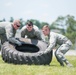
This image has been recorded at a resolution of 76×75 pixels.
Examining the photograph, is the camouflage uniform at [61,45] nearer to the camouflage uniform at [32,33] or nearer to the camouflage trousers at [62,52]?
the camouflage trousers at [62,52]

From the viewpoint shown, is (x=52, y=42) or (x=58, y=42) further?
(x=58, y=42)

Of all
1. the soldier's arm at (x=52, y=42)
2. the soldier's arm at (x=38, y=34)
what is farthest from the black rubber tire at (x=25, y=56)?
the soldier's arm at (x=38, y=34)

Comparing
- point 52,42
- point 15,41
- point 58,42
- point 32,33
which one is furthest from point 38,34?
point 52,42

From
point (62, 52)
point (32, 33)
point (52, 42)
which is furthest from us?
point (32, 33)

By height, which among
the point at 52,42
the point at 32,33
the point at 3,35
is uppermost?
the point at 52,42

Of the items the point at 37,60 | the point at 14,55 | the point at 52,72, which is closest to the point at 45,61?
the point at 37,60

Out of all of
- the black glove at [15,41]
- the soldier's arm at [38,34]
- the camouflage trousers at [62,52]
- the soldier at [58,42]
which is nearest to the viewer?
the soldier at [58,42]

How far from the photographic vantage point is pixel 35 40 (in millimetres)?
12797

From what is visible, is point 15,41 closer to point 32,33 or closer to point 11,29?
point 11,29

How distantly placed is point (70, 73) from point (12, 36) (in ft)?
13.5

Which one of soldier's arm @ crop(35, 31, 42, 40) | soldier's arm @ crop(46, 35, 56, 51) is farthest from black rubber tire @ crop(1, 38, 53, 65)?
soldier's arm @ crop(35, 31, 42, 40)

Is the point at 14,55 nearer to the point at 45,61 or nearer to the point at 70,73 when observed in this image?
the point at 45,61

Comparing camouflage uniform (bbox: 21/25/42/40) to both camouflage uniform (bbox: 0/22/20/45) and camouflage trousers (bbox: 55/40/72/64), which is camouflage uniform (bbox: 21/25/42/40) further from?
camouflage trousers (bbox: 55/40/72/64)

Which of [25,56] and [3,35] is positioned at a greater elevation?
[3,35]
